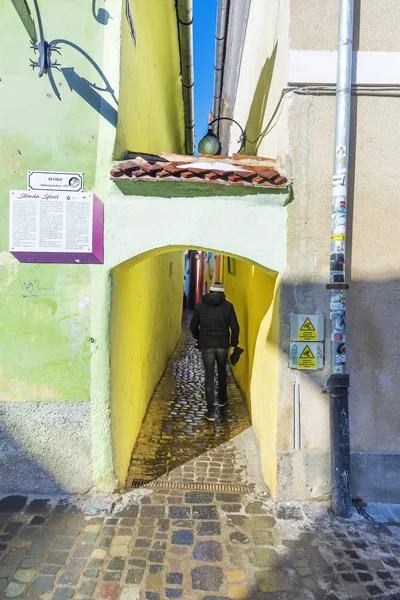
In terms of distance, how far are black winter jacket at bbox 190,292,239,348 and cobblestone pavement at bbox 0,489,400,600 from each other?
243 centimetres

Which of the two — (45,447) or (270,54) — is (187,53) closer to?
(270,54)

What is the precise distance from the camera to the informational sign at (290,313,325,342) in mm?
3318

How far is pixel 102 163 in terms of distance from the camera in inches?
131

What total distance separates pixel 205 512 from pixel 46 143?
3508mm

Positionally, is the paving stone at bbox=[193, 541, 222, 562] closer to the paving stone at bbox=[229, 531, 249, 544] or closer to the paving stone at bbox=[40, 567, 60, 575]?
the paving stone at bbox=[229, 531, 249, 544]

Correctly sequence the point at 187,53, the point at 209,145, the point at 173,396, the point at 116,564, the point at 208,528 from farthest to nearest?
the point at 187,53, the point at 173,396, the point at 209,145, the point at 208,528, the point at 116,564

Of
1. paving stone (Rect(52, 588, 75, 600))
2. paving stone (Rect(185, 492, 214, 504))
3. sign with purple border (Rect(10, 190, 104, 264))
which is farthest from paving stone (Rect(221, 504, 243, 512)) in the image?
sign with purple border (Rect(10, 190, 104, 264))

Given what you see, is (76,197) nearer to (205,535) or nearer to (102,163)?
(102,163)

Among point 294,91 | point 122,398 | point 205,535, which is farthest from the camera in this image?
point 122,398

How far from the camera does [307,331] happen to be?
10.9ft

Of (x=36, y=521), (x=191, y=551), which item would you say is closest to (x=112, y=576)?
(x=191, y=551)

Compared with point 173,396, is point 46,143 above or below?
above

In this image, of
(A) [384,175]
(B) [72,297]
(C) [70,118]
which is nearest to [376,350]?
(A) [384,175]

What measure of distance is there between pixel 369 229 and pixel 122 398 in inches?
112
